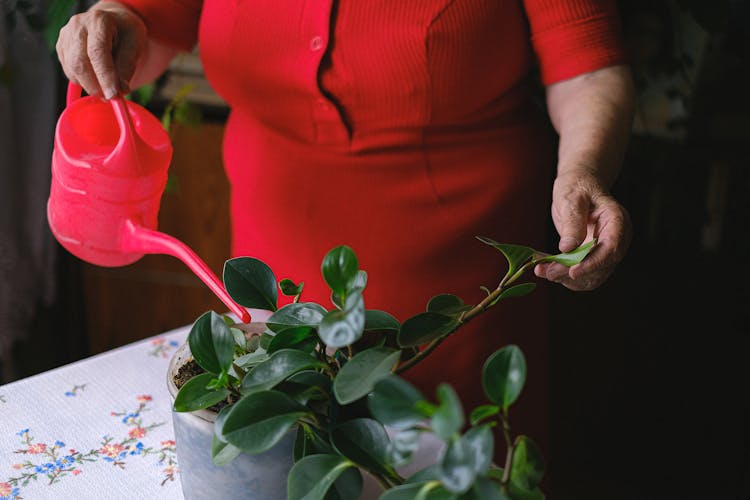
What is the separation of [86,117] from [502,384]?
0.55 metres

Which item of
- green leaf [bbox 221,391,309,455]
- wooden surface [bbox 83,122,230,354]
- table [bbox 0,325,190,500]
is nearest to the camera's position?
green leaf [bbox 221,391,309,455]

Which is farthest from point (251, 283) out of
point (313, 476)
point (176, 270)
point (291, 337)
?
point (176, 270)

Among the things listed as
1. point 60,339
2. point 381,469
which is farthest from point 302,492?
point 60,339

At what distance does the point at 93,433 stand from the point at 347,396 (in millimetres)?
406

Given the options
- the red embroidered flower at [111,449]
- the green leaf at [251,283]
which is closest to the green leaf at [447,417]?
the green leaf at [251,283]

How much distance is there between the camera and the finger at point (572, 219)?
73cm

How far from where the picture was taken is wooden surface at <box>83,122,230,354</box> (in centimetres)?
187

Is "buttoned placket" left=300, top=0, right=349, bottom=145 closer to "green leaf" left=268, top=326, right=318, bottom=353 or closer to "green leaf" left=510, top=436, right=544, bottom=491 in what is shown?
"green leaf" left=268, top=326, right=318, bottom=353

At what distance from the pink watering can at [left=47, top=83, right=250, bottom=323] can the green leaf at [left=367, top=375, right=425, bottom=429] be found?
37 cm

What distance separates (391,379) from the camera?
427mm

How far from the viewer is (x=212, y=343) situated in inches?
21.0

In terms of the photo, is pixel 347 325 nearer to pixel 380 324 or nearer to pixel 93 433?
pixel 380 324

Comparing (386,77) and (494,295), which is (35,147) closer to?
(386,77)

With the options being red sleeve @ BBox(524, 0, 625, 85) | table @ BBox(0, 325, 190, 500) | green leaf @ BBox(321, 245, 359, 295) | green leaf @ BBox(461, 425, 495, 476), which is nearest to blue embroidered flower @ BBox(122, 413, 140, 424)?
table @ BBox(0, 325, 190, 500)
